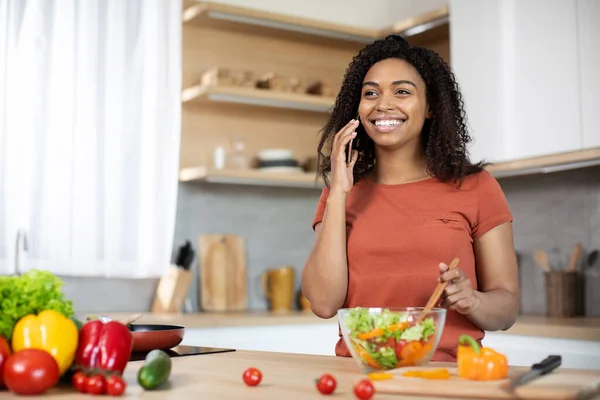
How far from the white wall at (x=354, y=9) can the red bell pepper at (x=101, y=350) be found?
3.01 metres

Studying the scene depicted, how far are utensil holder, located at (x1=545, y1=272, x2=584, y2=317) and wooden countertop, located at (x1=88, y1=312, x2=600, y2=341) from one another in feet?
0.36

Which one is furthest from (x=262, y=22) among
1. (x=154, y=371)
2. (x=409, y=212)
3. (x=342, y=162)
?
(x=154, y=371)

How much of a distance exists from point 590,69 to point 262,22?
1.59 metres

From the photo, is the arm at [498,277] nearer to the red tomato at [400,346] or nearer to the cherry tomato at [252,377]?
the red tomato at [400,346]

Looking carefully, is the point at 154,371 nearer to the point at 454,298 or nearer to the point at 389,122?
the point at 454,298

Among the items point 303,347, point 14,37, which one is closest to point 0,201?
point 14,37

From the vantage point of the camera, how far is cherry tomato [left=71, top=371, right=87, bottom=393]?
1.20m

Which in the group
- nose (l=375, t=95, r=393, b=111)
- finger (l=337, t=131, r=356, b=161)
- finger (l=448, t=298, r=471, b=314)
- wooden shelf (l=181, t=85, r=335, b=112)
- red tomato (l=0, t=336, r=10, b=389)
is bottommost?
red tomato (l=0, t=336, r=10, b=389)

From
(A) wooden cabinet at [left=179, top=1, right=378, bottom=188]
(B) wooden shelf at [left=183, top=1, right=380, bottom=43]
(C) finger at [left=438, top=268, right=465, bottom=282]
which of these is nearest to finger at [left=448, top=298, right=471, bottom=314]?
(C) finger at [left=438, top=268, right=465, bottom=282]

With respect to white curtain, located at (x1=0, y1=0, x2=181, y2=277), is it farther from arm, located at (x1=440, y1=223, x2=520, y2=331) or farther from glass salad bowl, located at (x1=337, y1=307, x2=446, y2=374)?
glass salad bowl, located at (x1=337, y1=307, x2=446, y2=374)

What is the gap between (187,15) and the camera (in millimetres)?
3877

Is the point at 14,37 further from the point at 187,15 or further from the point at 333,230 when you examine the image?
the point at 333,230

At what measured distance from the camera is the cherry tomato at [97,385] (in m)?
1.17

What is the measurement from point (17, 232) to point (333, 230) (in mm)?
1939
